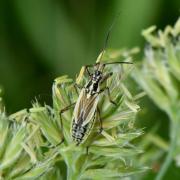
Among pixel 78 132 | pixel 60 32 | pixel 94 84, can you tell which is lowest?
pixel 78 132

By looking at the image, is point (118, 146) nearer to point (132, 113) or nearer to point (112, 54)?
point (132, 113)

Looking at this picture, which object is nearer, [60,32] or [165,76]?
[165,76]

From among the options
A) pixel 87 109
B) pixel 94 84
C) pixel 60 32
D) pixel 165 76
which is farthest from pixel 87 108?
pixel 60 32

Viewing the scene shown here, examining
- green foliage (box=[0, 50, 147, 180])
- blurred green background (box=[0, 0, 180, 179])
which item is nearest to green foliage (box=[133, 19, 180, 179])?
green foliage (box=[0, 50, 147, 180])

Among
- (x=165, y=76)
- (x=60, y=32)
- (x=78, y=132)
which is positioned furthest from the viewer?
(x=60, y=32)

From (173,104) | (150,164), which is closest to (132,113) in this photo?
(173,104)

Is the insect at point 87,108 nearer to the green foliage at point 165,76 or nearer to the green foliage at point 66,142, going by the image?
the green foliage at point 66,142

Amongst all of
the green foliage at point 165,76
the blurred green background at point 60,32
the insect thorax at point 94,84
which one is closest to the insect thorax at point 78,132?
the insect thorax at point 94,84

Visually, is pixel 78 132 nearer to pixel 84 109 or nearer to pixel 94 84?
pixel 84 109

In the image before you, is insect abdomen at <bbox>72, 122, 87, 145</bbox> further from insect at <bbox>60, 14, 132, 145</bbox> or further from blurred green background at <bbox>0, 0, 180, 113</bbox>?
blurred green background at <bbox>0, 0, 180, 113</bbox>
